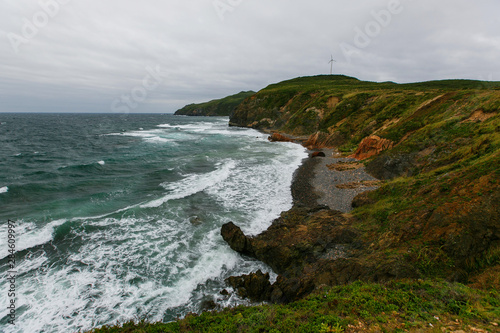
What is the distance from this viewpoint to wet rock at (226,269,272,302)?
9.44 meters

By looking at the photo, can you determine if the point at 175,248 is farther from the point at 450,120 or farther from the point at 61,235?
the point at 450,120

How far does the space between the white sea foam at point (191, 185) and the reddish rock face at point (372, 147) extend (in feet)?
49.7

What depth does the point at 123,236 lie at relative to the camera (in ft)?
45.5

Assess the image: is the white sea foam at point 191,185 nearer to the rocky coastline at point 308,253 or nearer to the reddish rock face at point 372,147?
the rocky coastline at point 308,253

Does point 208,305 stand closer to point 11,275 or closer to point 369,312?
point 369,312

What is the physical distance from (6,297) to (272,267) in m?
11.0

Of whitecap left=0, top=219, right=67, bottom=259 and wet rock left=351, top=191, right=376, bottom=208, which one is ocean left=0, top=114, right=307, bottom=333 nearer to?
whitecap left=0, top=219, right=67, bottom=259

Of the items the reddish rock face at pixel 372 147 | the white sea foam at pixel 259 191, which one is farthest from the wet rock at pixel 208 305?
the reddish rock face at pixel 372 147

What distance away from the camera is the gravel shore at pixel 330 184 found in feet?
56.6

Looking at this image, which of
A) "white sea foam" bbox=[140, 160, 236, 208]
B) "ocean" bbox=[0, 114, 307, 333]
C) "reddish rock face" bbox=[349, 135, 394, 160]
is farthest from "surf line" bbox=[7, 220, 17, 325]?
"reddish rock face" bbox=[349, 135, 394, 160]

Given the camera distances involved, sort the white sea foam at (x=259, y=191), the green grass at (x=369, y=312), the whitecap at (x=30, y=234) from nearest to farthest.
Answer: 1. the green grass at (x=369, y=312)
2. the whitecap at (x=30, y=234)
3. the white sea foam at (x=259, y=191)

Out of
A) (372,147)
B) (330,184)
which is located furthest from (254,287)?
(372,147)

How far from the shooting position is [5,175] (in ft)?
82.0

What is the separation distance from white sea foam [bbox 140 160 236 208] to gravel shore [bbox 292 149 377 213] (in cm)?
796
